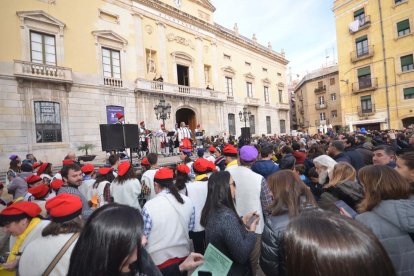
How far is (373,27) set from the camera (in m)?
22.8

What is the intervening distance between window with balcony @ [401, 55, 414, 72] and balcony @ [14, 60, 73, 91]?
29.4 m

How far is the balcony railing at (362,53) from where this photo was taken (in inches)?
904

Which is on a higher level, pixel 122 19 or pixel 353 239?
pixel 122 19

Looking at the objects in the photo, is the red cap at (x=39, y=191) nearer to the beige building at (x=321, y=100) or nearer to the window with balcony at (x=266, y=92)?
the window with balcony at (x=266, y=92)

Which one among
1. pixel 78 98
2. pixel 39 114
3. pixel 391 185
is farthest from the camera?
pixel 78 98

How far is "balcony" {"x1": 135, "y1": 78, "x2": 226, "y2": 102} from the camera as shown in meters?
16.2

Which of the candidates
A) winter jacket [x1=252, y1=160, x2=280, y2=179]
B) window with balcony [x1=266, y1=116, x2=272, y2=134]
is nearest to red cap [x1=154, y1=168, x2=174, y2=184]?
winter jacket [x1=252, y1=160, x2=280, y2=179]

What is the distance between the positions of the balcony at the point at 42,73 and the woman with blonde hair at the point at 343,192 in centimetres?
1481

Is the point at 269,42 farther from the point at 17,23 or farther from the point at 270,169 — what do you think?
the point at 270,169

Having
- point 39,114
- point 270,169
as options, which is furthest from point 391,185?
point 39,114

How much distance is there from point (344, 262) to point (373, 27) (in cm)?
3065

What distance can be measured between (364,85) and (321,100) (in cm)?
1220

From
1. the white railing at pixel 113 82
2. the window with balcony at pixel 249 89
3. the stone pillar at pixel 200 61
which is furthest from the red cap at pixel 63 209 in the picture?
the window with balcony at pixel 249 89

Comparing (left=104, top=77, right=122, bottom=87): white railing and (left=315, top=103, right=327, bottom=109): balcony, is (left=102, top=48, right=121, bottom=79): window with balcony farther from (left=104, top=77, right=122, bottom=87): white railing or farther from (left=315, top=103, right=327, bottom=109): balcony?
(left=315, top=103, right=327, bottom=109): balcony
